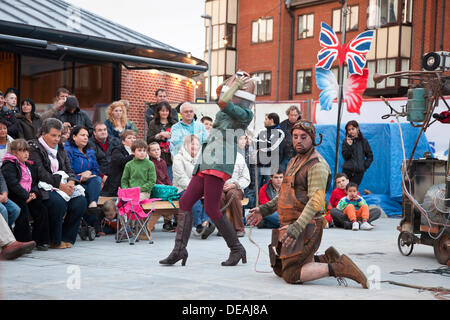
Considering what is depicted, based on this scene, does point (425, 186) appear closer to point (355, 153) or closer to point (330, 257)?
Result: point (330, 257)

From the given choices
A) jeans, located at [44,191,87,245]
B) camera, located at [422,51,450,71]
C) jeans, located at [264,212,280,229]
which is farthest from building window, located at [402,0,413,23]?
jeans, located at [44,191,87,245]

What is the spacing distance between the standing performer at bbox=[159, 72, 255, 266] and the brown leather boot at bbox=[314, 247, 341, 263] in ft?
3.73

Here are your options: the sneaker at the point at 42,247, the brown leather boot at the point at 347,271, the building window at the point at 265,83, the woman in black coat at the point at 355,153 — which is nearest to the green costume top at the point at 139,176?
the sneaker at the point at 42,247

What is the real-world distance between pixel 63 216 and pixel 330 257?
13.2ft

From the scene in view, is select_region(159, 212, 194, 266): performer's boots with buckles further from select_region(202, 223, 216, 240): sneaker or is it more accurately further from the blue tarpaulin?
the blue tarpaulin

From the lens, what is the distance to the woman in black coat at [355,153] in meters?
14.0

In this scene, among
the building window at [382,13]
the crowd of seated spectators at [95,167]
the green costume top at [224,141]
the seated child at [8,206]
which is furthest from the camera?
the building window at [382,13]

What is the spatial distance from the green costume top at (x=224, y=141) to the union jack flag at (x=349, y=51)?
8.98 meters

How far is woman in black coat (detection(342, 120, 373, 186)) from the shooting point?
14.0 m

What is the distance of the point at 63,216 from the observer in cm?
884

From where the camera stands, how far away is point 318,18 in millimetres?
38625

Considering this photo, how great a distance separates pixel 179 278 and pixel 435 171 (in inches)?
147

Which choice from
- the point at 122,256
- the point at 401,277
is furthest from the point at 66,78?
the point at 401,277

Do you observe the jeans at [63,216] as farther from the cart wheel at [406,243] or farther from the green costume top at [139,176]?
the cart wheel at [406,243]
